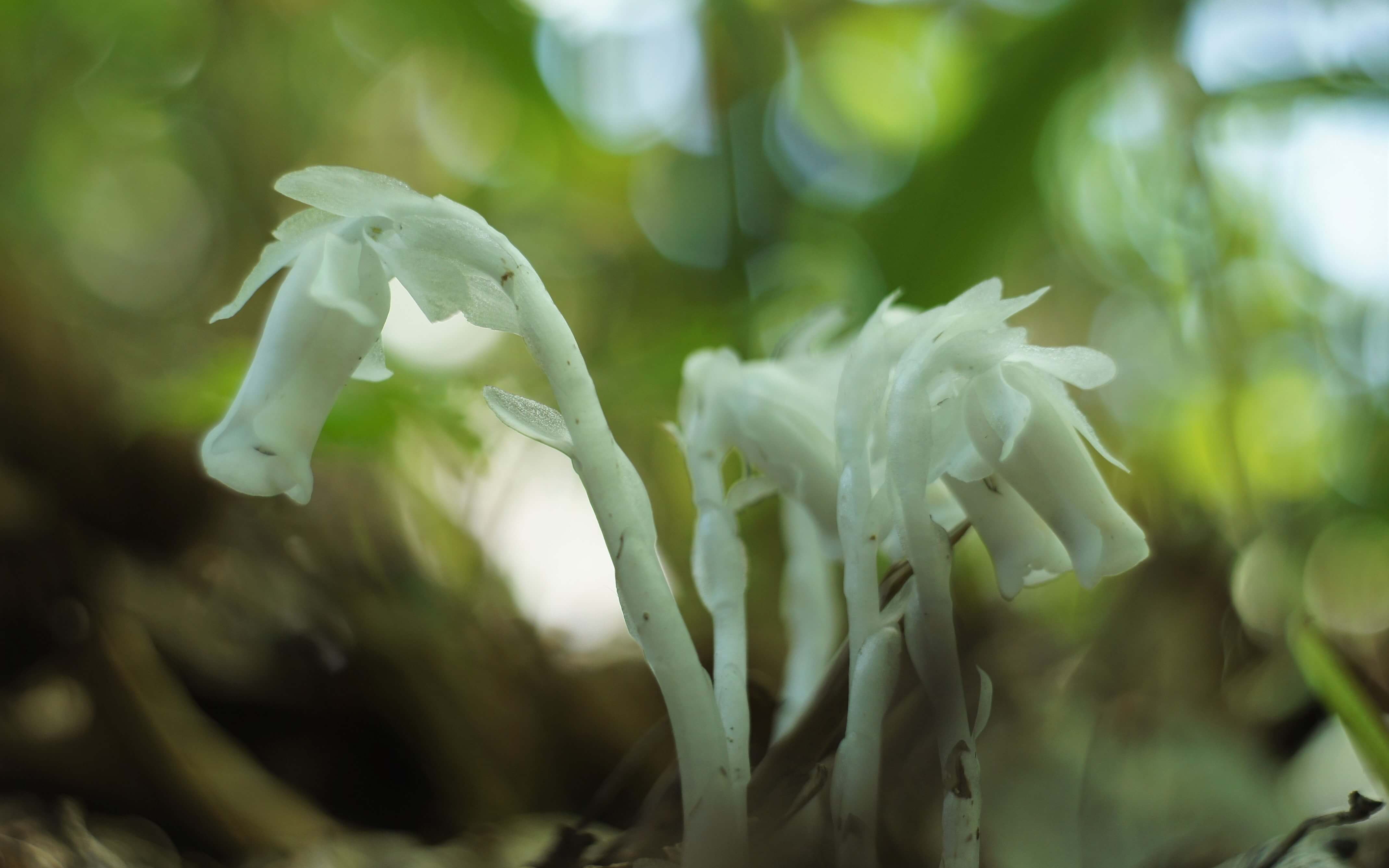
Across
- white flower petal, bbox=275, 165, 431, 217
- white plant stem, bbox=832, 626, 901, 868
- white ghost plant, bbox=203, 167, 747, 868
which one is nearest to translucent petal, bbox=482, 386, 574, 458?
white ghost plant, bbox=203, 167, 747, 868

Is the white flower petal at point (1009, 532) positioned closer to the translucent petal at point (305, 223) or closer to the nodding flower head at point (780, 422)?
the nodding flower head at point (780, 422)

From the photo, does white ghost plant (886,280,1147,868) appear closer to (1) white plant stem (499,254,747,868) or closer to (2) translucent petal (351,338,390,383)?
(1) white plant stem (499,254,747,868)

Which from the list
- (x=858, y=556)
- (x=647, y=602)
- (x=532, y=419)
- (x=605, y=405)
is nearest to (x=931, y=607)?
(x=858, y=556)

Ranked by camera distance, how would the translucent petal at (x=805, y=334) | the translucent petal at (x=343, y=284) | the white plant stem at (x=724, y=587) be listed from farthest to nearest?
the translucent petal at (x=805, y=334) → the white plant stem at (x=724, y=587) → the translucent petal at (x=343, y=284)

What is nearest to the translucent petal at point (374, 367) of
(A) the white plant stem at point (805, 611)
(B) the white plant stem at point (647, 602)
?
(B) the white plant stem at point (647, 602)

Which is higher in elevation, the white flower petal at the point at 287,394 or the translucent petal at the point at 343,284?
the translucent petal at the point at 343,284

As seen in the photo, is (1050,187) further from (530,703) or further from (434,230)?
(434,230)
